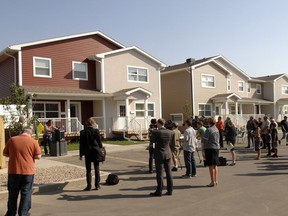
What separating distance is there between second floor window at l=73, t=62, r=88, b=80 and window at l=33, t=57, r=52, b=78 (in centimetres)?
195

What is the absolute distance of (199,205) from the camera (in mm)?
7219

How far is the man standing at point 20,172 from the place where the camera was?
6.24 m

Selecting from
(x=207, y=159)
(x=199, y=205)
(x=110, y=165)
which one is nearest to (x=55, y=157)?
(x=110, y=165)

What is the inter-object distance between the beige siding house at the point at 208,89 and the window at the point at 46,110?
42.1 ft

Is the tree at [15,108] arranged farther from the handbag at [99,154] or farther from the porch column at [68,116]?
the porch column at [68,116]

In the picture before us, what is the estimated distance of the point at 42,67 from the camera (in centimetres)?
2359

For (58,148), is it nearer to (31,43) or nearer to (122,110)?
(31,43)

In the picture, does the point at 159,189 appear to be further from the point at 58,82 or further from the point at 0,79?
the point at 0,79

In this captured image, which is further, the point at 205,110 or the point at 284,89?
the point at 284,89

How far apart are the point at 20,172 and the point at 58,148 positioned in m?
10.6

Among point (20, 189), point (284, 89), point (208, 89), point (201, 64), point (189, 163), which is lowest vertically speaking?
point (189, 163)

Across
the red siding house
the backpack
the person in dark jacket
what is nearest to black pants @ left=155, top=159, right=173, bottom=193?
the person in dark jacket

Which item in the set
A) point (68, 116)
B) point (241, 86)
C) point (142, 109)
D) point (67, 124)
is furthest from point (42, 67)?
point (241, 86)

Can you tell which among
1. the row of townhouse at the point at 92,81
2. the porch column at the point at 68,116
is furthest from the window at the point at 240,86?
the porch column at the point at 68,116
